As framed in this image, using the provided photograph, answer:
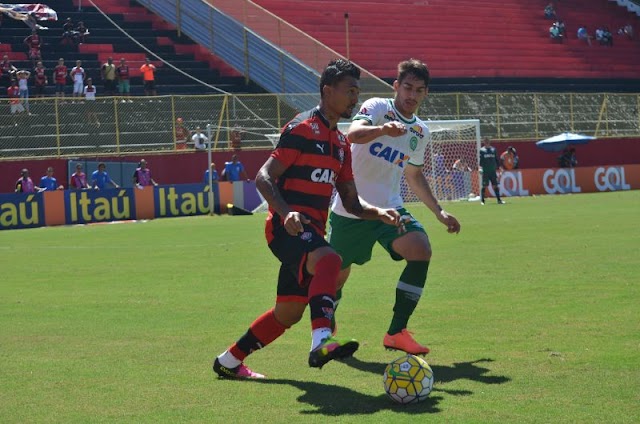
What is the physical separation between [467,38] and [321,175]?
157ft

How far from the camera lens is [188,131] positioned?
3831cm

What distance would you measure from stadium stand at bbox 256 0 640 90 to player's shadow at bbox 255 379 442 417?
4151cm

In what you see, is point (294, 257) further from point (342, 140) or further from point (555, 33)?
A: point (555, 33)

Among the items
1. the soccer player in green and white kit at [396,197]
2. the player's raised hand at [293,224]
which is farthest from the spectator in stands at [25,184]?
the player's raised hand at [293,224]

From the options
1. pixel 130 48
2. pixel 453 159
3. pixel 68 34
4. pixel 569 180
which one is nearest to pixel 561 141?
pixel 569 180

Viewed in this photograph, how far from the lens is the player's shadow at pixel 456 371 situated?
276 inches

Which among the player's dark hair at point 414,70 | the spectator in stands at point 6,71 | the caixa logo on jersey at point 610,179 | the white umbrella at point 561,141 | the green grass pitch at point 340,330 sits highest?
the spectator in stands at point 6,71

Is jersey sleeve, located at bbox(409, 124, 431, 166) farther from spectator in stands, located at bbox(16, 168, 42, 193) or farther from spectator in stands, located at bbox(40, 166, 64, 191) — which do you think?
spectator in stands, located at bbox(40, 166, 64, 191)

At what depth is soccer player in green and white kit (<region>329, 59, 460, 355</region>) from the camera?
330 inches

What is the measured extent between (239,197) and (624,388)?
2859 centimetres

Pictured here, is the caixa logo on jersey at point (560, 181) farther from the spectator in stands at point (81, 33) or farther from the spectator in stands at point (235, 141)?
the spectator in stands at point (81, 33)

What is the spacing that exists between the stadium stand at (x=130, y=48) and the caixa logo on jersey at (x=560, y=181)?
11657 millimetres

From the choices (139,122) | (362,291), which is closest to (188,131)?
(139,122)

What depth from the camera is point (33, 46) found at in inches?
1550
